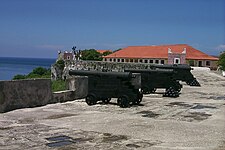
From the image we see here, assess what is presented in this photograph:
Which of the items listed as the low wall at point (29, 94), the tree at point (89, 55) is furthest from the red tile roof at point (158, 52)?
the low wall at point (29, 94)

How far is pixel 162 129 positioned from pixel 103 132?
1253 mm

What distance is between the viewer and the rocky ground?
19.6 feet

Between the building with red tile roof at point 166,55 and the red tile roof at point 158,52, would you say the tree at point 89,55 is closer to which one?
the building with red tile roof at point 166,55

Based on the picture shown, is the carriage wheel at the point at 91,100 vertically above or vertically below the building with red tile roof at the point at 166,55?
below

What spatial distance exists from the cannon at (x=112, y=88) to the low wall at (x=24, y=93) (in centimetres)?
127

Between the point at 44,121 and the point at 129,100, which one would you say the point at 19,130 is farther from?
the point at 129,100

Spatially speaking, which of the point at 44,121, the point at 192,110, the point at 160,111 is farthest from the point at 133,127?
the point at 192,110

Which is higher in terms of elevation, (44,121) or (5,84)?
(5,84)

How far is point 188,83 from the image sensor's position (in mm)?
20859

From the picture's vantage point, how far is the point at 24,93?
9.76 metres

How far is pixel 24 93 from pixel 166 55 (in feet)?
218

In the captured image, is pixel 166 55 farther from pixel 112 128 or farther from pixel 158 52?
pixel 112 128

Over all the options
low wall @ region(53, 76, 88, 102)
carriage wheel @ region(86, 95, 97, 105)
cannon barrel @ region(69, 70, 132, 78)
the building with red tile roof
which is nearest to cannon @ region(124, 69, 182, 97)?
low wall @ region(53, 76, 88, 102)

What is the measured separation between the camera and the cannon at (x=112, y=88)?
1063 cm
